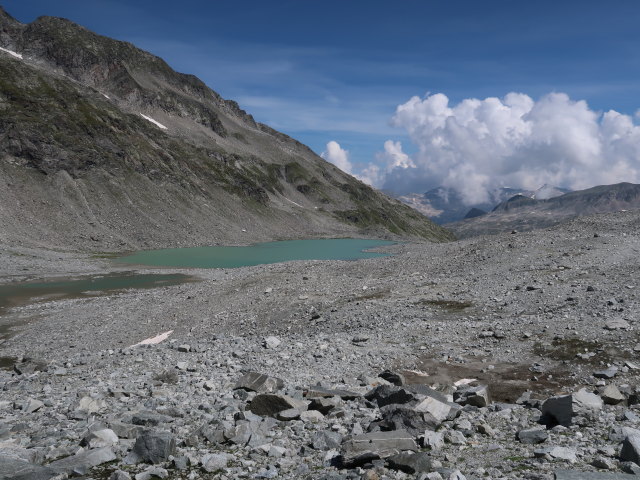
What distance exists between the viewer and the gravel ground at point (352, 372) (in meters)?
10.3

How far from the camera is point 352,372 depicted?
60.6 feet

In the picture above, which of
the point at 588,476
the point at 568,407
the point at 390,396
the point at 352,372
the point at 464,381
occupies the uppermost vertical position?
the point at 568,407

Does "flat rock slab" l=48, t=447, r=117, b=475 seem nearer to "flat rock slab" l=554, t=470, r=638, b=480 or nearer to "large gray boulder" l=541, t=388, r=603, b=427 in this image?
"flat rock slab" l=554, t=470, r=638, b=480

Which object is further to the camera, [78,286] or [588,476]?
[78,286]

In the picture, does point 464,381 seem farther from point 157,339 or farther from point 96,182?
point 96,182

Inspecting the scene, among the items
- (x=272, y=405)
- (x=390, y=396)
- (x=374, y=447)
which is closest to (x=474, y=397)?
(x=390, y=396)

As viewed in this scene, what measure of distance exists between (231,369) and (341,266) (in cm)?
2910

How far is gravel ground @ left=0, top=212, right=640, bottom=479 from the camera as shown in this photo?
33.9 ft

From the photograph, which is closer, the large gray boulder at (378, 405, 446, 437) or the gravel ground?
the gravel ground

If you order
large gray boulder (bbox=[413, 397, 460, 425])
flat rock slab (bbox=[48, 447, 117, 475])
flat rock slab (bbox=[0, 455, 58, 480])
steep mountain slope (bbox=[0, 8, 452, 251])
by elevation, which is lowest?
flat rock slab (bbox=[48, 447, 117, 475])

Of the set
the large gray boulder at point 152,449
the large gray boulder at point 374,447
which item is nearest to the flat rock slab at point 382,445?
the large gray boulder at point 374,447

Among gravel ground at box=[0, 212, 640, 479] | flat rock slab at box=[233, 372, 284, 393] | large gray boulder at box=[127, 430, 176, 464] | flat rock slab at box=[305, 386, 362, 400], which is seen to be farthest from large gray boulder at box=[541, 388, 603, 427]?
large gray boulder at box=[127, 430, 176, 464]

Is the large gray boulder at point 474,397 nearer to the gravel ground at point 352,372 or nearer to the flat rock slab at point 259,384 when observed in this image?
the gravel ground at point 352,372

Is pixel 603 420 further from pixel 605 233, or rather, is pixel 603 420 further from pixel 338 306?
pixel 605 233
